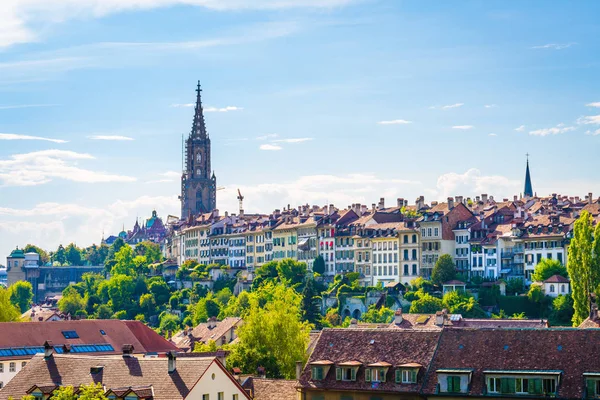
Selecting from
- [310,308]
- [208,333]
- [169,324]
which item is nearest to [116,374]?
[208,333]

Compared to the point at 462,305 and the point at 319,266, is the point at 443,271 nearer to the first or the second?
the point at 462,305

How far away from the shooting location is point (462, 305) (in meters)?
154

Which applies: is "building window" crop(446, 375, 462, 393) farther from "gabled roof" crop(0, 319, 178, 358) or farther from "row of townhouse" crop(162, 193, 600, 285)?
"row of townhouse" crop(162, 193, 600, 285)

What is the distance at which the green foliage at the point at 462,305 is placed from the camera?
15125 centimetres

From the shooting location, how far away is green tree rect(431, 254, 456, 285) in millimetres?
166000

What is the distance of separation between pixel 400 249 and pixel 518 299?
83.8 feet

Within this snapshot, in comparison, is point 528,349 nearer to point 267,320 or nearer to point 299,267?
point 267,320

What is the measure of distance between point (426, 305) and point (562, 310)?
16.6 metres

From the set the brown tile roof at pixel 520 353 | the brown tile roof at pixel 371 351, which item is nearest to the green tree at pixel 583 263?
the brown tile roof at pixel 371 351

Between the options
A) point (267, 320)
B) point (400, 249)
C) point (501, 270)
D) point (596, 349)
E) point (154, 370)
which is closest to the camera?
point (596, 349)

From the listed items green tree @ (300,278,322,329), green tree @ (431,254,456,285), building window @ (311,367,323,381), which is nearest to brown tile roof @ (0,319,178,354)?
building window @ (311,367,323,381)

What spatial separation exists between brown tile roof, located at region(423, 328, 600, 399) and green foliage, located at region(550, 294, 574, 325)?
75662mm

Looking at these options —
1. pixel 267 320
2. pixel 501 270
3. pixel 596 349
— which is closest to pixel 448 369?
pixel 596 349

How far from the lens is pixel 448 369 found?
6862 centimetres
